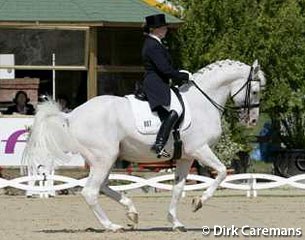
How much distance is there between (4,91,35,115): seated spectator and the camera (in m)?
24.6

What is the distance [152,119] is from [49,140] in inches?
56.9

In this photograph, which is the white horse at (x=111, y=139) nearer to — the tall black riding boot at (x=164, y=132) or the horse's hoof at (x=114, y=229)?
the horse's hoof at (x=114, y=229)

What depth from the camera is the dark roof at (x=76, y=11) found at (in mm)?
24656

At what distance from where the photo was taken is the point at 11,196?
21.8 meters

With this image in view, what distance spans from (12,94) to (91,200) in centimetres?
1167

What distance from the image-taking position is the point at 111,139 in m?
14.0

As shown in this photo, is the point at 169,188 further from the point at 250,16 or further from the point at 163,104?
the point at 163,104

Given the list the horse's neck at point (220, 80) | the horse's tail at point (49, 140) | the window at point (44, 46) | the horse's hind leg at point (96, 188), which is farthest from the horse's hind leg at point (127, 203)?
the window at point (44, 46)

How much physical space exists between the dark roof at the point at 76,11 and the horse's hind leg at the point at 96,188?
1083 centimetres

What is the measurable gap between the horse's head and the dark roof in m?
10.2

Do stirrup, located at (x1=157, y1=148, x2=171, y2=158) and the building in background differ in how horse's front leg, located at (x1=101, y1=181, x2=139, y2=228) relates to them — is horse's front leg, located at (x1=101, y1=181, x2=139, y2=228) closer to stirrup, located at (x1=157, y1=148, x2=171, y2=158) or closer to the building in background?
stirrup, located at (x1=157, y1=148, x2=171, y2=158)

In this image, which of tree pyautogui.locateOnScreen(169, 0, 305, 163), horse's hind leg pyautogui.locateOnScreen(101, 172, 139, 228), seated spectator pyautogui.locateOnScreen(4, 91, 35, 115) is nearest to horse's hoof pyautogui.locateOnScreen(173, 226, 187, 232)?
horse's hind leg pyautogui.locateOnScreen(101, 172, 139, 228)

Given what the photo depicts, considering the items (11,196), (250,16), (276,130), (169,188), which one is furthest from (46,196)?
(276,130)

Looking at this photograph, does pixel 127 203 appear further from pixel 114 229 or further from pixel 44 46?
pixel 44 46
